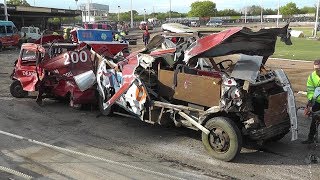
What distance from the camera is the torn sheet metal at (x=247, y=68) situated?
6.35 meters

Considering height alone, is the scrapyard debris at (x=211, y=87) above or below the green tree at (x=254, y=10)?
below

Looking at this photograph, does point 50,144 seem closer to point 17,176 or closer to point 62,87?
point 17,176

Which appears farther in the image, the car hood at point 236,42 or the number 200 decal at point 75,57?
the number 200 decal at point 75,57

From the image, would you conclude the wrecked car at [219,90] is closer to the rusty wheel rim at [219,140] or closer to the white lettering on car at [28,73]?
the rusty wheel rim at [219,140]

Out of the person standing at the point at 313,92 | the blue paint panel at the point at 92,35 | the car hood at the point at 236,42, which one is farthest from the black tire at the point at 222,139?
the blue paint panel at the point at 92,35

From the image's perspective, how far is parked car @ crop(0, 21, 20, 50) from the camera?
32.2 metres

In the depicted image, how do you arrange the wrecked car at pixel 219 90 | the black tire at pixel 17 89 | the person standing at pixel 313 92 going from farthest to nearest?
1. the black tire at pixel 17 89
2. the person standing at pixel 313 92
3. the wrecked car at pixel 219 90

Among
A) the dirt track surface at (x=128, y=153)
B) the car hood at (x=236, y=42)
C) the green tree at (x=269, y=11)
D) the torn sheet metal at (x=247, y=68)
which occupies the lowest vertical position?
the dirt track surface at (x=128, y=153)

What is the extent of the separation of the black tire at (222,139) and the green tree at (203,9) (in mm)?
124473

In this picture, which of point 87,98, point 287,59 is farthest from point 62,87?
point 287,59

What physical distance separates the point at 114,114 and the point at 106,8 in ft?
568

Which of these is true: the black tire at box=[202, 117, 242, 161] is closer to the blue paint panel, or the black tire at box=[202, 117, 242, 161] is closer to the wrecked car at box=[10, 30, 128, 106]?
the wrecked car at box=[10, 30, 128, 106]

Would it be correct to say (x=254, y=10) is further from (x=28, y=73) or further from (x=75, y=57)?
(x=75, y=57)

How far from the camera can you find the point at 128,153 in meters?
6.96
